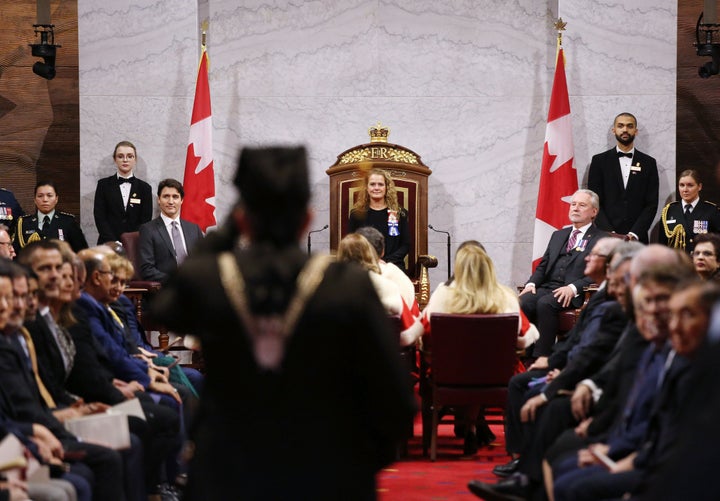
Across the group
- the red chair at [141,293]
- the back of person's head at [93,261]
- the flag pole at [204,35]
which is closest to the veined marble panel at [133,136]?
the flag pole at [204,35]

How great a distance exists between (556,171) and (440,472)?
434cm

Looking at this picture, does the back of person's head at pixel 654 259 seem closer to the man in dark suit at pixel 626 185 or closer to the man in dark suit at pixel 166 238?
the man in dark suit at pixel 166 238

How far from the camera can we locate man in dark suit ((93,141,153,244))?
9.63m

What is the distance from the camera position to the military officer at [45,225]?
934 cm

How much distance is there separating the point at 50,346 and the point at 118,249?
1816 mm

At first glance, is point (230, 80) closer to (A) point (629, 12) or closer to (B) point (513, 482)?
(A) point (629, 12)

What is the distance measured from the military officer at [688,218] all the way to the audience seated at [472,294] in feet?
10.3

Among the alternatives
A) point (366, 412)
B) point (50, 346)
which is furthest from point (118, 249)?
point (366, 412)

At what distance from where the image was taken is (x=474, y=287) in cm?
637

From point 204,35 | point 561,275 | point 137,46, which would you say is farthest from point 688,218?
point 137,46

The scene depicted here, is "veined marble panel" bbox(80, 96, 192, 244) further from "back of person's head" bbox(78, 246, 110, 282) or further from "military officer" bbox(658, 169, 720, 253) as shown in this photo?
"back of person's head" bbox(78, 246, 110, 282)

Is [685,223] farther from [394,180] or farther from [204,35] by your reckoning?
[204,35]

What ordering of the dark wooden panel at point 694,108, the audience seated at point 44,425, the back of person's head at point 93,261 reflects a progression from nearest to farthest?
the audience seated at point 44,425
the back of person's head at point 93,261
the dark wooden panel at point 694,108

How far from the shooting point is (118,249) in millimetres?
6238
